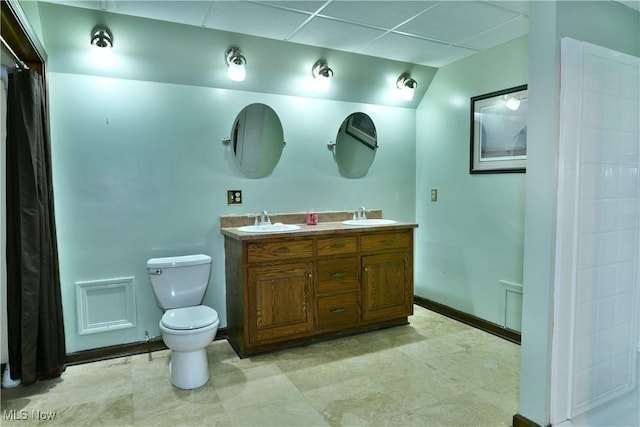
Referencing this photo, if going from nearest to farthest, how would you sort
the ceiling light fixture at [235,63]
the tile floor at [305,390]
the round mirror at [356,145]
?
the tile floor at [305,390] < the ceiling light fixture at [235,63] < the round mirror at [356,145]

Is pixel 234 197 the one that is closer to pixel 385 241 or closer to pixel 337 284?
pixel 337 284

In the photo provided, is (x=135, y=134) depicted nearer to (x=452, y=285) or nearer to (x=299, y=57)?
(x=299, y=57)

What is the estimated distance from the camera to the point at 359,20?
2.66 meters

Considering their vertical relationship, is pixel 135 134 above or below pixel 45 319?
above

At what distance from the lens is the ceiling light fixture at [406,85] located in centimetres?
364

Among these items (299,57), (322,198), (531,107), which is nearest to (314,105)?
(299,57)

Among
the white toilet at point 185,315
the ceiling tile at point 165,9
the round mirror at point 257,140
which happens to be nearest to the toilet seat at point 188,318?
the white toilet at point 185,315

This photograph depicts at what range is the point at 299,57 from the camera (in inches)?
124

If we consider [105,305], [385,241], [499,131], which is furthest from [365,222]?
[105,305]

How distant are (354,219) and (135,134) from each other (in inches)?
77.3

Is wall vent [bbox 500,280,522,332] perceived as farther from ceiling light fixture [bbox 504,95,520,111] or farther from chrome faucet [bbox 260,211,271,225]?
chrome faucet [bbox 260,211,271,225]

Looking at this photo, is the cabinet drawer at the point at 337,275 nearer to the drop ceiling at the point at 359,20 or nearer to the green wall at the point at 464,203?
the green wall at the point at 464,203

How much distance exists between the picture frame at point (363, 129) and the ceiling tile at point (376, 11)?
1.05 meters

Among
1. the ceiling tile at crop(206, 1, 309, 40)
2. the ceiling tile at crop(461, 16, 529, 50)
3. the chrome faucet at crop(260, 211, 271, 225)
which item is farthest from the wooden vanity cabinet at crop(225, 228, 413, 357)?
the ceiling tile at crop(461, 16, 529, 50)
